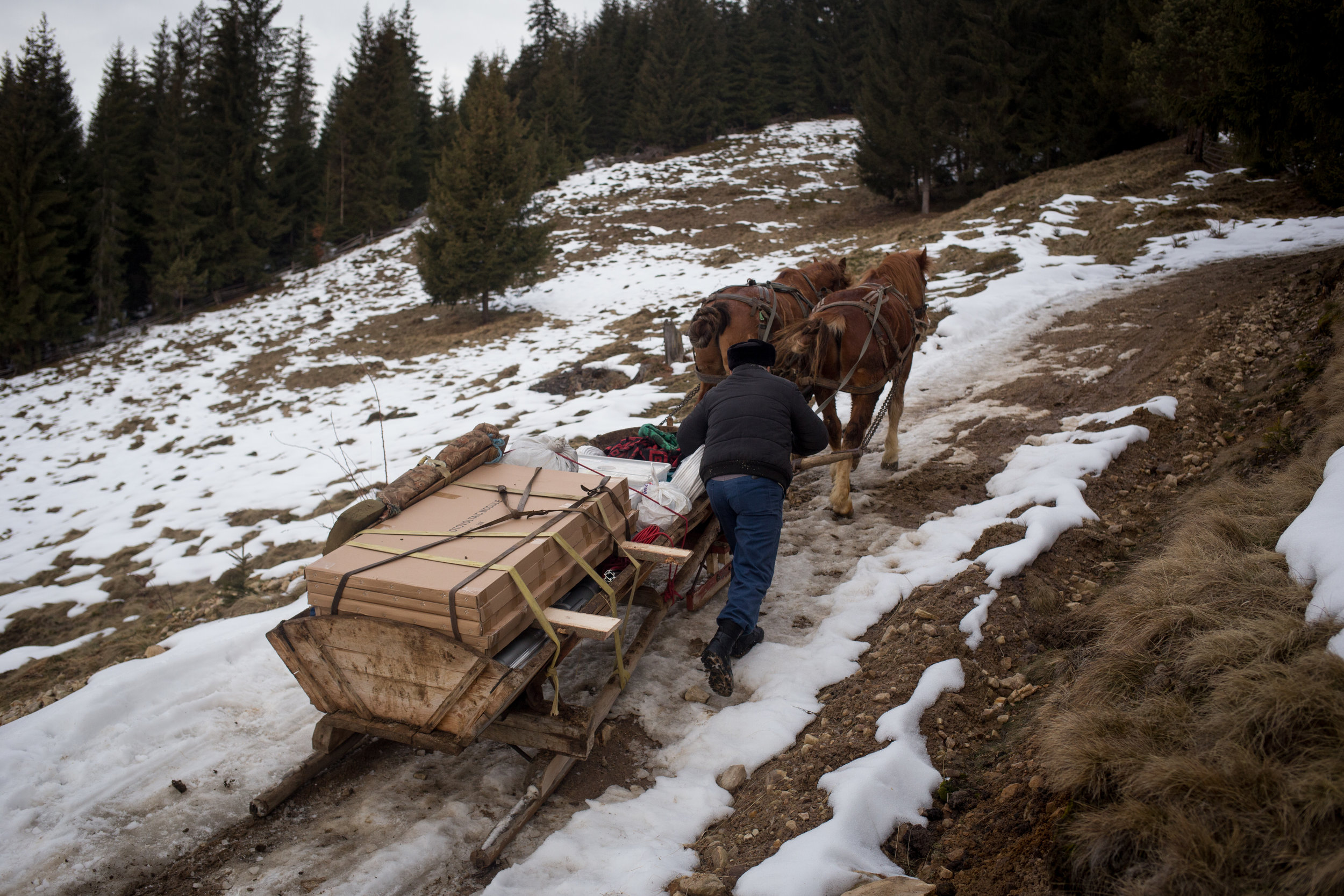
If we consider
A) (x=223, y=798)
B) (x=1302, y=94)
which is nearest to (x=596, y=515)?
(x=223, y=798)

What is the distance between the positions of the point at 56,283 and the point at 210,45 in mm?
12958

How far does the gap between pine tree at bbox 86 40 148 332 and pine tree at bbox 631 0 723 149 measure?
25893 mm

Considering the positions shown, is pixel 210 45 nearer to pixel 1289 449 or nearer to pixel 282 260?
pixel 282 260

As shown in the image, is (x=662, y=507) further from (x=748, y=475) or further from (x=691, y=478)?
(x=748, y=475)

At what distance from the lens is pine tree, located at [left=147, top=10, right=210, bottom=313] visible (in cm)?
2578

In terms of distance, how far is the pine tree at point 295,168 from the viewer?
3059cm

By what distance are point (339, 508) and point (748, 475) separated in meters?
6.22

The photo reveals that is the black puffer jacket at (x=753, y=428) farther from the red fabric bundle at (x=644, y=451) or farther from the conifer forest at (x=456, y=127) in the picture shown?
the conifer forest at (x=456, y=127)

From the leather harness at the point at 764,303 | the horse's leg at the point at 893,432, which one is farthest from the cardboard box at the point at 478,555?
the horse's leg at the point at 893,432

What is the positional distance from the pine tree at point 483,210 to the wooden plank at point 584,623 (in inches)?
681

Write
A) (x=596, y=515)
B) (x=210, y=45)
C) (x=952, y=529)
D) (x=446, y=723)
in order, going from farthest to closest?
1. (x=210, y=45)
2. (x=952, y=529)
3. (x=596, y=515)
4. (x=446, y=723)

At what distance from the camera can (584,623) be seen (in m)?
2.97

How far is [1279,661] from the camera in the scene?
7.43 feet

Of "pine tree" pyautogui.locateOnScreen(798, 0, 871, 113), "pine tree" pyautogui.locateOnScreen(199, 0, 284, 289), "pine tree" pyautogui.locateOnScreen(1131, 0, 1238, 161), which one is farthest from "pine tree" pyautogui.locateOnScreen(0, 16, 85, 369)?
"pine tree" pyautogui.locateOnScreen(798, 0, 871, 113)
